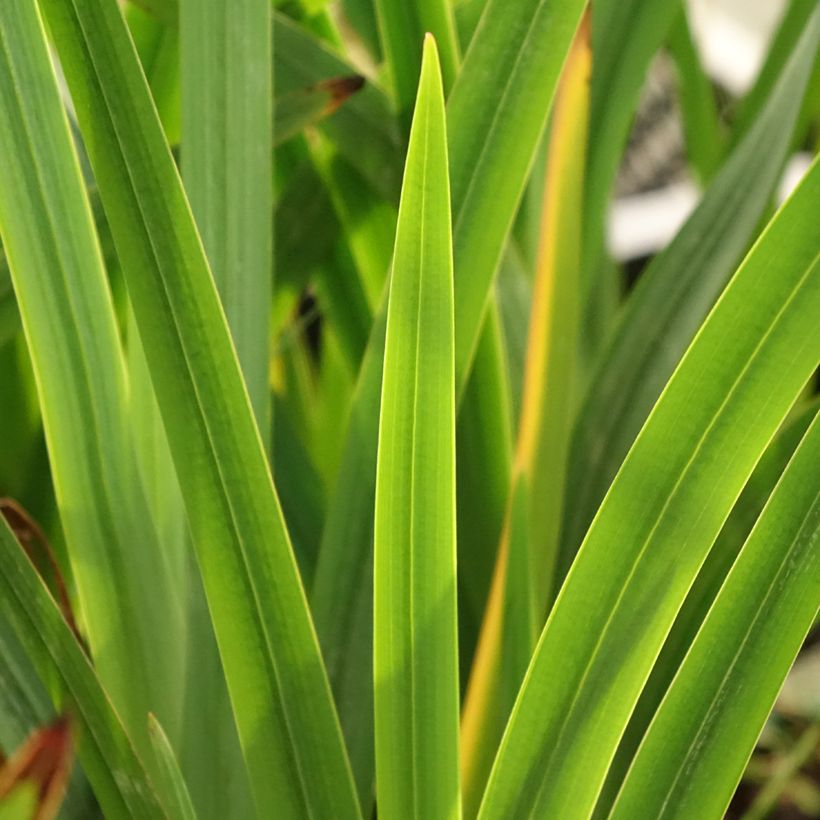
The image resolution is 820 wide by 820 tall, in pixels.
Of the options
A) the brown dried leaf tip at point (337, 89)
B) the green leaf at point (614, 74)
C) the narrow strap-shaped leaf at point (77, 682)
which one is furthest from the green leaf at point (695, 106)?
the narrow strap-shaped leaf at point (77, 682)

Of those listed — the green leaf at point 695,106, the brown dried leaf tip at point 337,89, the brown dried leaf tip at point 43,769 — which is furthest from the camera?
the green leaf at point 695,106

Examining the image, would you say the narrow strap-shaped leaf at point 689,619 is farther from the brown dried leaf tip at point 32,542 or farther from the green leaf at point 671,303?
the brown dried leaf tip at point 32,542

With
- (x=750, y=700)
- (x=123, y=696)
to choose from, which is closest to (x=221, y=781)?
(x=123, y=696)

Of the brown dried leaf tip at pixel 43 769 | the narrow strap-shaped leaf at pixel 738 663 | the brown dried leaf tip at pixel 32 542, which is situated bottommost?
the narrow strap-shaped leaf at pixel 738 663

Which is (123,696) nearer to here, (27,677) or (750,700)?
(27,677)

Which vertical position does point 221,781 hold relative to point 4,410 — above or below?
below

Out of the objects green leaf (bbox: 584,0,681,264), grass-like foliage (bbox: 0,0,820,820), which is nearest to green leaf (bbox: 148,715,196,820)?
grass-like foliage (bbox: 0,0,820,820)

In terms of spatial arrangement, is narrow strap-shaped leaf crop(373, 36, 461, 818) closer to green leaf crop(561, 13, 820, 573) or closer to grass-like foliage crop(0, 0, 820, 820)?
grass-like foliage crop(0, 0, 820, 820)

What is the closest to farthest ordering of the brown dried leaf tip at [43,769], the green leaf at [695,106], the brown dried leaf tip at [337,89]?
the brown dried leaf tip at [43,769] → the brown dried leaf tip at [337,89] → the green leaf at [695,106]
